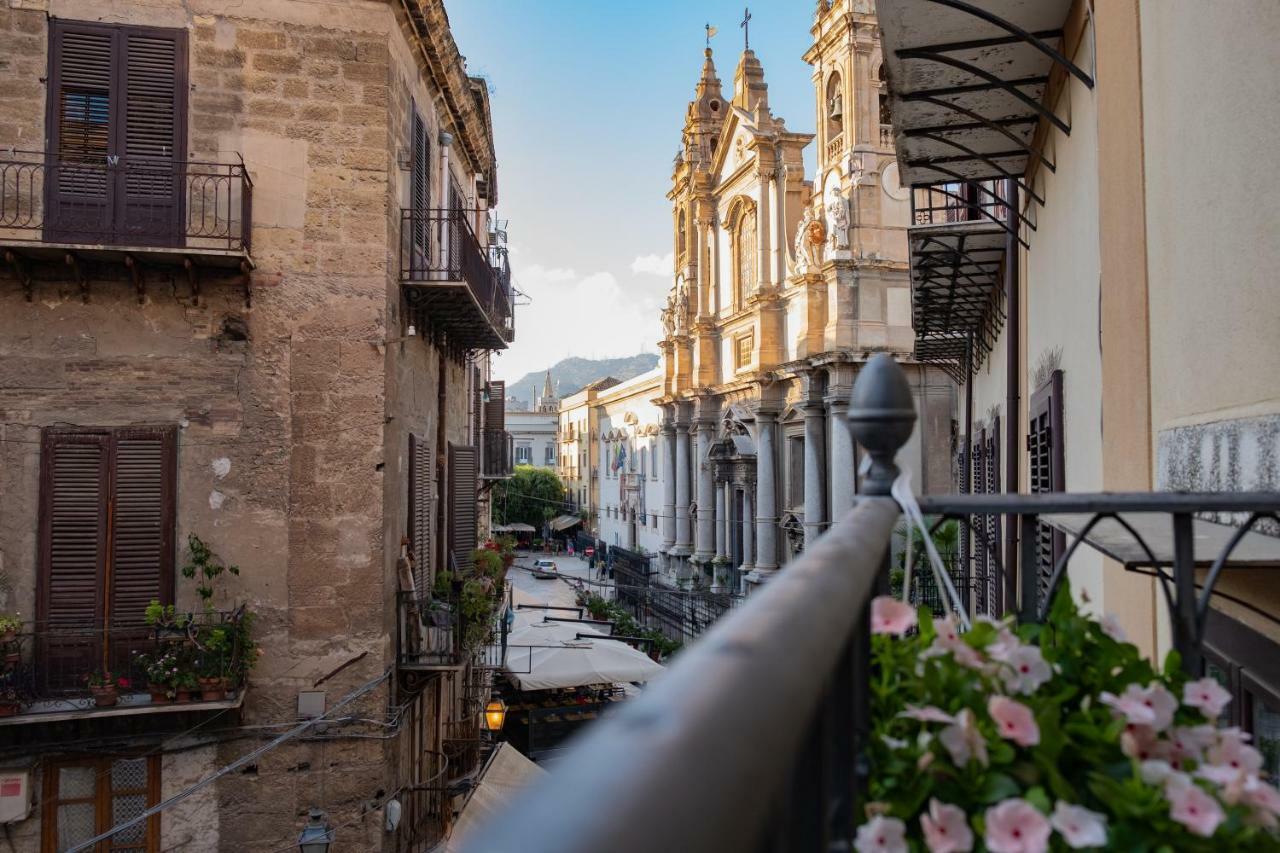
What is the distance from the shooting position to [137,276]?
891cm

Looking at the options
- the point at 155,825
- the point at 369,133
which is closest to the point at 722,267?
the point at 369,133

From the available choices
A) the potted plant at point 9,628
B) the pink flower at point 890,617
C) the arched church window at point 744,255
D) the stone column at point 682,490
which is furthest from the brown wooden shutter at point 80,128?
the stone column at point 682,490

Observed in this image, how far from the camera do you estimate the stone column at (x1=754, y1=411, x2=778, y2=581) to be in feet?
99.7

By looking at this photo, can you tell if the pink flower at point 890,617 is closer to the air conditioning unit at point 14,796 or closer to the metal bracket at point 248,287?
the metal bracket at point 248,287

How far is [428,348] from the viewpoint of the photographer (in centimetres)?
1244

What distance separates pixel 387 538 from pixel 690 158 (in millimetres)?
30899

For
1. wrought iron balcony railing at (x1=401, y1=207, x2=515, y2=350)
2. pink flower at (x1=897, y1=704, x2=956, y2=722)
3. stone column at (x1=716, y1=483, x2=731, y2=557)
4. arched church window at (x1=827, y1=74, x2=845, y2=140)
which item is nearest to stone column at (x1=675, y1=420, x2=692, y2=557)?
stone column at (x1=716, y1=483, x2=731, y2=557)

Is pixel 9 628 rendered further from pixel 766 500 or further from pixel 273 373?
pixel 766 500

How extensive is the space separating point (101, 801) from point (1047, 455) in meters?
8.93

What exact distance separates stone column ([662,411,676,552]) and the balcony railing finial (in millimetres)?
37071

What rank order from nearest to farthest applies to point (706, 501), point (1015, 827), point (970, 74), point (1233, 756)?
1. point (1015, 827)
2. point (1233, 756)
3. point (970, 74)
4. point (706, 501)

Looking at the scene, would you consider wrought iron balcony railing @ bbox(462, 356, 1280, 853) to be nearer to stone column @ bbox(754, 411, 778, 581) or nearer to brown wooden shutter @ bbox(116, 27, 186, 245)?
brown wooden shutter @ bbox(116, 27, 186, 245)

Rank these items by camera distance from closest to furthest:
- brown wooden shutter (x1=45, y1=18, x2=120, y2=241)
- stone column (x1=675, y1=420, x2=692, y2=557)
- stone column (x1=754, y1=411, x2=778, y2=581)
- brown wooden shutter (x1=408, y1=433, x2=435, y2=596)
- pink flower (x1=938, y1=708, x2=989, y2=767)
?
pink flower (x1=938, y1=708, x2=989, y2=767) < brown wooden shutter (x1=45, y1=18, x2=120, y2=241) < brown wooden shutter (x1=408, y1=433, x2=435, y2=596) < stone column (x1=754, y1=411, x2=778, y2=581) < stone column (x1=675, y1=420, x2=692, y2=557)

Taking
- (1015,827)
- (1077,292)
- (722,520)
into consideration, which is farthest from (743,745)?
(722,520)
